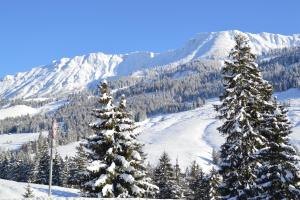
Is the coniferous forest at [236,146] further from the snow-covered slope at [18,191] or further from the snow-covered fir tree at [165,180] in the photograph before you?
the snow-covered fir tree at [165,180]

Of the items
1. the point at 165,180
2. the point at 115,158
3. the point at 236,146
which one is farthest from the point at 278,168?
the point at 165,180

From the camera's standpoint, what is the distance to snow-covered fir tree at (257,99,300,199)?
29078 millimetres

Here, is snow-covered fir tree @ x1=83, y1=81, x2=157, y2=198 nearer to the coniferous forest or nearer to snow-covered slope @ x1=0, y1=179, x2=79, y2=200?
the coniferous forest

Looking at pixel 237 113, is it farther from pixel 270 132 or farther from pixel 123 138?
pixel 123 138

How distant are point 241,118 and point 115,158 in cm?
831

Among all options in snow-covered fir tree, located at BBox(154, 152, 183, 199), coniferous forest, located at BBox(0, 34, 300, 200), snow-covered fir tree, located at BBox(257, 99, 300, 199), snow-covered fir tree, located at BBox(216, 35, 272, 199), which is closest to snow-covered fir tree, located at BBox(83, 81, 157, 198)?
coniferous forest, located at BBox(0, 34, 300, 200)

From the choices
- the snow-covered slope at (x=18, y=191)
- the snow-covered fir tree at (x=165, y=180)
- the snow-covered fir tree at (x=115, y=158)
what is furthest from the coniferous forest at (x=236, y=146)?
the snow-covered fir tree at (x=165, y=180)

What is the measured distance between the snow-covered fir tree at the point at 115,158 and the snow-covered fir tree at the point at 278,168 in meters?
7.97

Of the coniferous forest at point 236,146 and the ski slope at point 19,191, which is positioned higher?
the coniferous forest at point 236,146

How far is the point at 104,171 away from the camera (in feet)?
112

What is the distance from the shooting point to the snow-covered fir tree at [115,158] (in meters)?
33.5

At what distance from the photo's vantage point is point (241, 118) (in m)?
31.0

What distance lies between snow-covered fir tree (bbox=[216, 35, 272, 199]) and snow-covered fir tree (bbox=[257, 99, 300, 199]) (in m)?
0.70

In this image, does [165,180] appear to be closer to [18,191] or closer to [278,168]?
[18,191]
